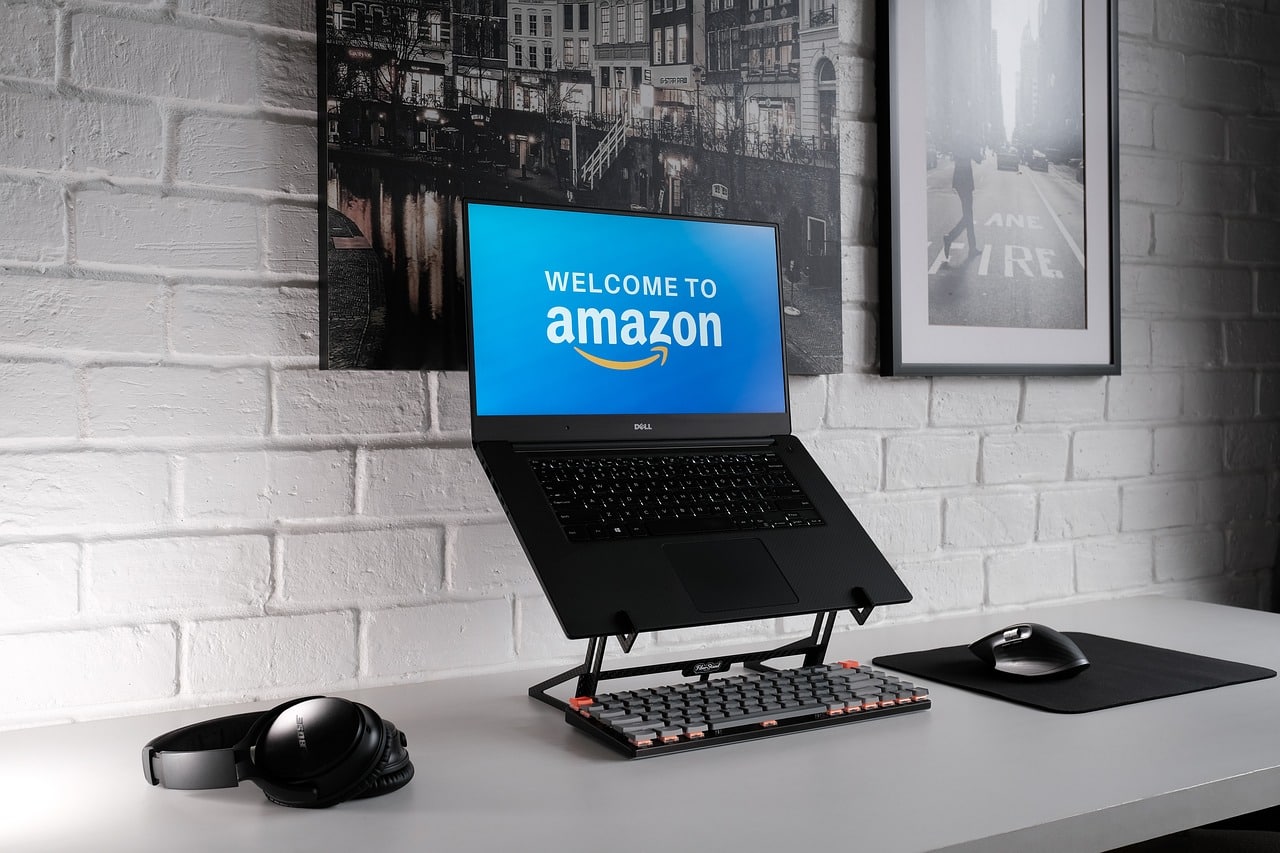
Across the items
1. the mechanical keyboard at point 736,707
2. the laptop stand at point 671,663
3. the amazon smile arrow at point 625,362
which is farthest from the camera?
the amazon smile arrow at point 625,362

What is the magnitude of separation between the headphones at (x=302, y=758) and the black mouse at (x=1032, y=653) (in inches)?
25.2

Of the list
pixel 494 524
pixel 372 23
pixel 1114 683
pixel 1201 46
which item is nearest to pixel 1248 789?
pixel 1114 683

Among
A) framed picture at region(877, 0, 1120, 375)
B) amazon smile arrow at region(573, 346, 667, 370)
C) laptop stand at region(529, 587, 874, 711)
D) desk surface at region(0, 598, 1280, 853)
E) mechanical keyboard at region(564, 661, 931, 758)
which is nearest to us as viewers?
desk surface at region(0, 598, 1280, 853)

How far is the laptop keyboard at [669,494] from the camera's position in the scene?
1.09 metres

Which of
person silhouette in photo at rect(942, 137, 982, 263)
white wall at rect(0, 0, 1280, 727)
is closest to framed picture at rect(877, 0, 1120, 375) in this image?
person silhouette in photo at rect(942, 137, 982, 263)

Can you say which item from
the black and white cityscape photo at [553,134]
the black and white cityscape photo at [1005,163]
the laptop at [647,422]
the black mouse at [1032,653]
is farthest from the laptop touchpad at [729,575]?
the black and white cityscape photo at [1005,163]

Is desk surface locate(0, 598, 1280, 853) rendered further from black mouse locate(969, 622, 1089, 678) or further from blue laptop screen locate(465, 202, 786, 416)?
blue laptop screen locate(465, 202, 786, 416)

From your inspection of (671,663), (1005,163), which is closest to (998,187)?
(1005,163)

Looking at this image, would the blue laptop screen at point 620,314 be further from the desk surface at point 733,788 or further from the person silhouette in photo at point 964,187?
the person silhouette in photo at point 964,187

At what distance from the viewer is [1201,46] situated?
6.22 ft

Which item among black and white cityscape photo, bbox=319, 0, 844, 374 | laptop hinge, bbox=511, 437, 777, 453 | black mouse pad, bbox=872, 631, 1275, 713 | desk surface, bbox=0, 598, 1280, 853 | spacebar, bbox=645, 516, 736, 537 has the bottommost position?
desk surface, bbox=0, 598, 1280, 853

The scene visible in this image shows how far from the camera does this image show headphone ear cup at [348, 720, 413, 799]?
811 millimetres

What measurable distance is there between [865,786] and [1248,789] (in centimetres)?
30

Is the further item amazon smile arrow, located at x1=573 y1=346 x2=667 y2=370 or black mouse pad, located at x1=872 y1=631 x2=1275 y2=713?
amazon smile arrow, located at x1=573 y1=346 x2=667 y2=370
